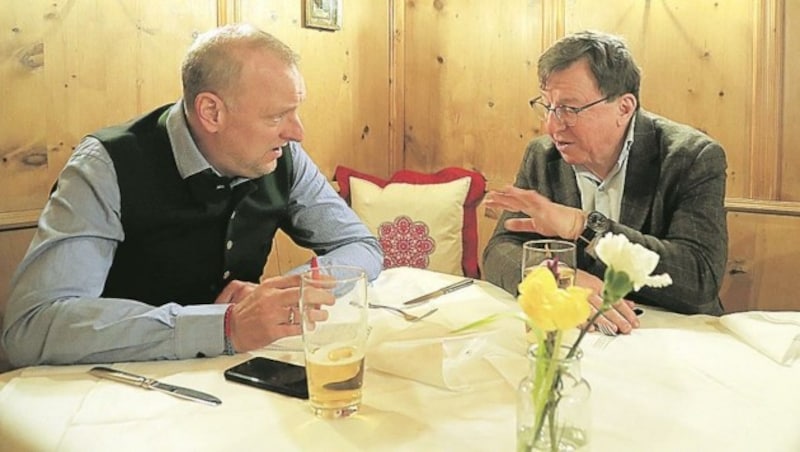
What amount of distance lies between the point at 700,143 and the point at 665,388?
2.86ft

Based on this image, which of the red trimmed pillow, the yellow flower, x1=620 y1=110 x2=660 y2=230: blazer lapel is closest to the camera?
the yellow flower

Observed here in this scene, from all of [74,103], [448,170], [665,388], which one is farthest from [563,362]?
[448,170]

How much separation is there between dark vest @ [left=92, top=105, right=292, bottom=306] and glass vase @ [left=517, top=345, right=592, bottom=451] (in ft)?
3.27

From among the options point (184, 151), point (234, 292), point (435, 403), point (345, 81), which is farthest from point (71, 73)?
point (435, 403)

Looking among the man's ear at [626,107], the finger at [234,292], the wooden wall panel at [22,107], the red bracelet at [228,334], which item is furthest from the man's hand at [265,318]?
the wooden wall panel at [22,107]

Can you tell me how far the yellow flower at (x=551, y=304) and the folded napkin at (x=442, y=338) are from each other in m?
0.39

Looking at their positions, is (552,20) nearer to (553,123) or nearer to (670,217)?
(553,123)

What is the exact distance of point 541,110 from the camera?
6.32 feet

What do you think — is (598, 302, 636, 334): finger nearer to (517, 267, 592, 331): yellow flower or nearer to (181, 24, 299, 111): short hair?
(517, 267, 592, 331): yellow flower

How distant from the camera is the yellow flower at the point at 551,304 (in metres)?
0.69

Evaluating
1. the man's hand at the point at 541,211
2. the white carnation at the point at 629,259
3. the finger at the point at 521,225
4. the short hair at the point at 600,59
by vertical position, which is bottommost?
the finger at the point at 521,225

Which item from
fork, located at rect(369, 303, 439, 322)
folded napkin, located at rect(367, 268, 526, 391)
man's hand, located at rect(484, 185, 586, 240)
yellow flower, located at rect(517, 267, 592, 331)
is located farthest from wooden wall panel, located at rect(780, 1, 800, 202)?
yellow flower, located at rect(517, 267, 592, 331)

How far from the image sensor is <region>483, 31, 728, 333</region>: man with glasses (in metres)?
1.59

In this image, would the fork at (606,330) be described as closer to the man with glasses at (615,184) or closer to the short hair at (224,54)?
the man with glasses at (615,184)
